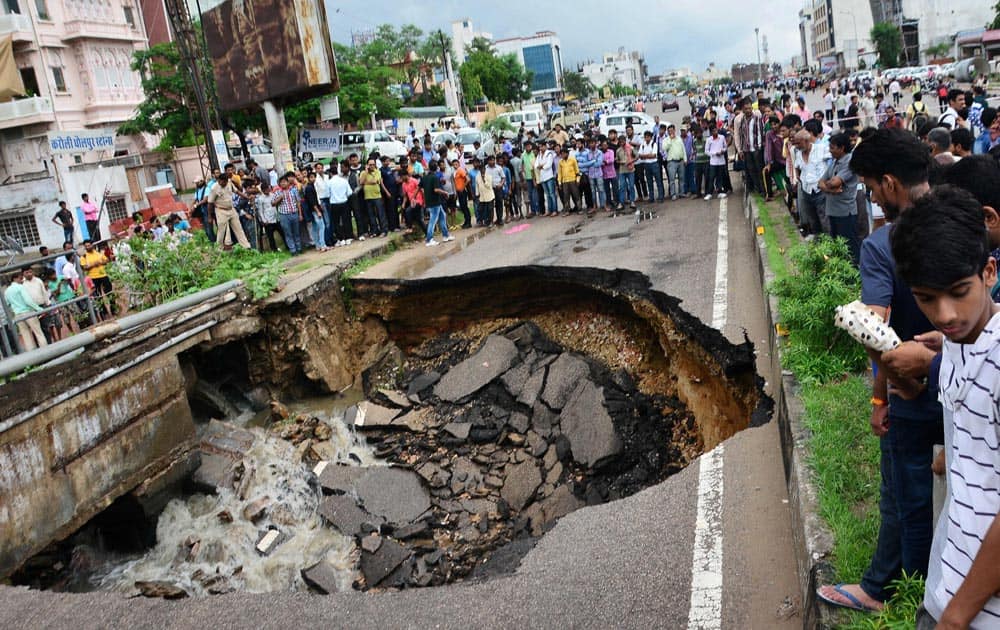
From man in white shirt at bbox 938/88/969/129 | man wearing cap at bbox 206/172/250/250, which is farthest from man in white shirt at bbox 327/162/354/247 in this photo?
man in white shirt at bbox 938/88/969/129

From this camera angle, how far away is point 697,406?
7742 mm

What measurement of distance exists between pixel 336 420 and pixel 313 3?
10939 mm

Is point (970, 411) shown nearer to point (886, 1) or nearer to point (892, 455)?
point (892, 455)

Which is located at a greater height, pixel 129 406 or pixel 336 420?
pixel 129 406

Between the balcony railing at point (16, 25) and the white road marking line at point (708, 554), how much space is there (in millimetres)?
36001

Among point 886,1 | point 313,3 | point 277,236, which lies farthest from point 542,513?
point 886,1

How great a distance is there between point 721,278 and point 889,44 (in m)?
83.0

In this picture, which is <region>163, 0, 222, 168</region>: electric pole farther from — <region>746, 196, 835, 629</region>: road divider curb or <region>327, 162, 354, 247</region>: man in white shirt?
<region>746, 196, 835, 629</region>: road divider curb

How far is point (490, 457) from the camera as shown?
8.37m

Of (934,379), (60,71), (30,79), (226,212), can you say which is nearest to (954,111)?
(934,379)

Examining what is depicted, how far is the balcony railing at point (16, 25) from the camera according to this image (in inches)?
1217

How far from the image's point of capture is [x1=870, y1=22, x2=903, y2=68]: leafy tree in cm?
7656

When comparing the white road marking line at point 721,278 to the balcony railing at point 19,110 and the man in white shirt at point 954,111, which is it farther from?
the balcony railing at point 19,110

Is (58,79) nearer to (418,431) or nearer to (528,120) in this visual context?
(528,120)
